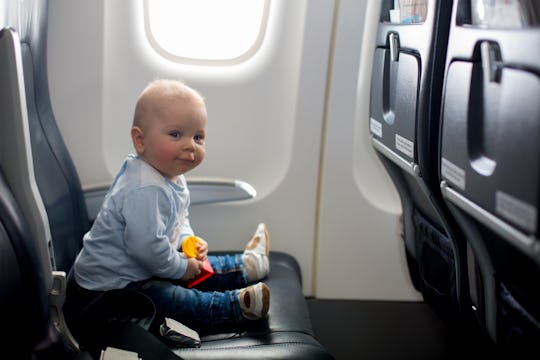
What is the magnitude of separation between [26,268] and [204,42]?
1287 mm

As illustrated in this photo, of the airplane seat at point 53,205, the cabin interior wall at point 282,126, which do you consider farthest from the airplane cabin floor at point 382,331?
the airplane seat at point 53,205

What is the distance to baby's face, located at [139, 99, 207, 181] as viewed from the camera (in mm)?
1834

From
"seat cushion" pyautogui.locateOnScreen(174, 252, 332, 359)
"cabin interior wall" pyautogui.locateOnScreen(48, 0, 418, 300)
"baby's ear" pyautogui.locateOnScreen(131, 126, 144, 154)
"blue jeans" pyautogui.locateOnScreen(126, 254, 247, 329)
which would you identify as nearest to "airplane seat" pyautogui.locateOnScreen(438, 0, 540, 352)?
"seat cushion" pyautogui.locateOnScreen(174, 252, 332, 359)

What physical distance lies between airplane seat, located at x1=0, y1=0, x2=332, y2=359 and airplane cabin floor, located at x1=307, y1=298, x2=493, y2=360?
18.1 inches

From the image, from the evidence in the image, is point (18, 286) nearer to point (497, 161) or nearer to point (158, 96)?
point (158, 96)

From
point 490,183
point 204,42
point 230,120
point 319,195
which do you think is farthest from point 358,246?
point 490,183

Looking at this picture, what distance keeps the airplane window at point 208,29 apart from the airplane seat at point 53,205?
601 millimetres

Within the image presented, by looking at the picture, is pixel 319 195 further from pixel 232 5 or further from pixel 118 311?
pixel 118 311

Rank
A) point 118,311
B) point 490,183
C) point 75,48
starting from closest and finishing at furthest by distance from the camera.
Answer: point 490,183 → point 118,311 → point 75,48

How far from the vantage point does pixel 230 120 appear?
2432 mm

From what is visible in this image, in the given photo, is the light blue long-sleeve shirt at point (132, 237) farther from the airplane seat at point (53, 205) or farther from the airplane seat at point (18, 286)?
the airplane seat at point (18, 286)

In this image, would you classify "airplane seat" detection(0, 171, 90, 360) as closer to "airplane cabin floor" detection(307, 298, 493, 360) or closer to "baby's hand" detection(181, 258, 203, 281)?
"baby's hand" detection(181, 258, 203, 281)

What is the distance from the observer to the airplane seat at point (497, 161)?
3.25ft

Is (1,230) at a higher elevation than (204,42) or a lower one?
lower
